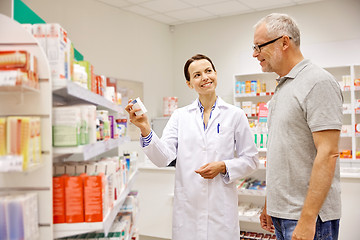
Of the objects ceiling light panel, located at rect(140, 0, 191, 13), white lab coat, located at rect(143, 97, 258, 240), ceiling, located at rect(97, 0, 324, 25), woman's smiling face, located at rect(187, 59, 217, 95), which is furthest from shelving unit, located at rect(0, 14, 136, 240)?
ceiling light panel, located at rect(140, 0, 191, 13)

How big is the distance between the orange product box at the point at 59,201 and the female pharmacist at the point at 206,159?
2.73ft

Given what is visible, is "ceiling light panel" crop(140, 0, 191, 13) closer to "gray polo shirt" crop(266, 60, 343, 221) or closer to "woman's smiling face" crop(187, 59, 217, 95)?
"woman's smiling face" crop(187, 59, 217, 95)

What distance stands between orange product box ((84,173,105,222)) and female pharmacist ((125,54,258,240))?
2.44 feet

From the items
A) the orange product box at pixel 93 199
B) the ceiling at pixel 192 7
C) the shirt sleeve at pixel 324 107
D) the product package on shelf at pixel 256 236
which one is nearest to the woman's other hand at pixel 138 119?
the orange product box at pixel 93 199

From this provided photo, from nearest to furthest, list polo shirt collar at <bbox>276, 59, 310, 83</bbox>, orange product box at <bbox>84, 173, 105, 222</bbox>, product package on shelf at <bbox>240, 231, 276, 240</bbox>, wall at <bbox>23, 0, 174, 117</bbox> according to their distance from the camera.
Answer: orange product box at <bbox>84, 173, 105, 222</bbox> → polo shirt collar at <bbox>276, 59, 310, 83</bbox> → product package on shelf at <bbox>240, 231, 276, 240</bbox> → wall at <bbox>23, 0, 174, 117</bbox>

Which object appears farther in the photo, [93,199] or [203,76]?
[203,76]

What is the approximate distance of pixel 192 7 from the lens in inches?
258

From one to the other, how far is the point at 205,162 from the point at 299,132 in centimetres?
95

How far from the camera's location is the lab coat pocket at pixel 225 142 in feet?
8.47

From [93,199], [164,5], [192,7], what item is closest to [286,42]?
[93,199]

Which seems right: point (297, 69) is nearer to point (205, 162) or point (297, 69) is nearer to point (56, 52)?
point (205, 162)

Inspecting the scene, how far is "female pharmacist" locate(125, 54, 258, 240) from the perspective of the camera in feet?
8.19

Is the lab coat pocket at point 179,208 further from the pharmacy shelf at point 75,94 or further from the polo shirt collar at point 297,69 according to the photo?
the polo shirt collar at point 297,69

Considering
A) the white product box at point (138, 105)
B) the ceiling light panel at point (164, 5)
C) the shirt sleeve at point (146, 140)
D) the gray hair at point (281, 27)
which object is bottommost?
the shirt sleeve at point (146, 140)
